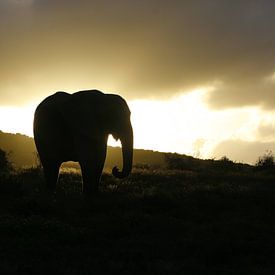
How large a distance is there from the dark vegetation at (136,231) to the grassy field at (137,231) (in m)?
0.02

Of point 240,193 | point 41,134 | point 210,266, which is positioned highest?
point 41,134

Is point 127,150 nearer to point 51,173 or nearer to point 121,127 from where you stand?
point 121,127

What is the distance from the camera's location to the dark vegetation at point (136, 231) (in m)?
8.76

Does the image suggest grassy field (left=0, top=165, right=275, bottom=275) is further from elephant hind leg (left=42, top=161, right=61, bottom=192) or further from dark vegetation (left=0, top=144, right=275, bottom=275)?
elephant hind leg (left=42, top=161, right=61, bottom=192)

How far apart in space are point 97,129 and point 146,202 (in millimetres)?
2603

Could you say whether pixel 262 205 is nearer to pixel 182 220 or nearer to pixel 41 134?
pixel 182 220

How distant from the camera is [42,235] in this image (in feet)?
34.8

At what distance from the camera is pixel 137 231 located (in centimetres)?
1154

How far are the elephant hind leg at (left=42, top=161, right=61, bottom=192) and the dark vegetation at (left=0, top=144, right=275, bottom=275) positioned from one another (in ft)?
1.87

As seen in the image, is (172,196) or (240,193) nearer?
(172,196)

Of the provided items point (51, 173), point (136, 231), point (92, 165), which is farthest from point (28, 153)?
Result: point (136, 231)

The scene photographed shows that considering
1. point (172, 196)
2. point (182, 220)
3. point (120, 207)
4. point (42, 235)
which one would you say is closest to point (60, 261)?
point (42, 235)

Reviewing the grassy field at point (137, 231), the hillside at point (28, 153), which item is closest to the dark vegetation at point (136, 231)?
the grassy field at point (137, 231)

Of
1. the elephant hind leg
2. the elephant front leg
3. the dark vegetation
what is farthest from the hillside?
the elephant front leg
